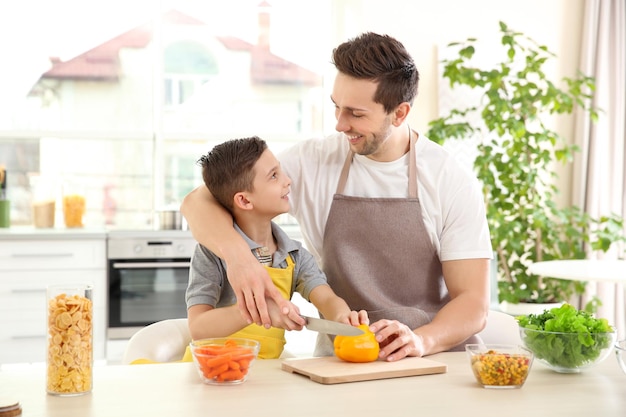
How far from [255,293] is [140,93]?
405cm

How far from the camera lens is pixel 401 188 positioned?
240 centimetres

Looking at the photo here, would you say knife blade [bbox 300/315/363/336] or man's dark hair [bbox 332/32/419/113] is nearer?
knife blade [bbox 300/315/363/336]

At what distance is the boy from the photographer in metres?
2.07

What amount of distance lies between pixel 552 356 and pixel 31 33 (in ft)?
15.2

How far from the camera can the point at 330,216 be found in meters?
2.40

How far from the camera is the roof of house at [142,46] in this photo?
217 inches

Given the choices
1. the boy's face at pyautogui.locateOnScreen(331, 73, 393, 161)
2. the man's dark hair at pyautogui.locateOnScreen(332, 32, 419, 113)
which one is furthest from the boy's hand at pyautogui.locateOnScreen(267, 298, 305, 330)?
the man's dark hair at pyautogui.locateOnScreen(332, 32, 419, 113)

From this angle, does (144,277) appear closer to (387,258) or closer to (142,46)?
(142,46)

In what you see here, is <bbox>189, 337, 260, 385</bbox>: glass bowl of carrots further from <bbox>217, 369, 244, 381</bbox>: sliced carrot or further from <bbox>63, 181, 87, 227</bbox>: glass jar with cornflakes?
<bbox>63, 181, 87, 227</bbox>: glass jar with cornflakes

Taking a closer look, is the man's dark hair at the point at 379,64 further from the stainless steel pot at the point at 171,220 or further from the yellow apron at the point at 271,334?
the stainless steel pot at the point at 171,220

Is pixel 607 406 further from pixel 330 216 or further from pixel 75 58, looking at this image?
pixel 75 58

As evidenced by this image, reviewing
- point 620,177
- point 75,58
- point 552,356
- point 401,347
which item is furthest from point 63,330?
point 620,177

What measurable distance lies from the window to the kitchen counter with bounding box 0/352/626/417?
3862mm

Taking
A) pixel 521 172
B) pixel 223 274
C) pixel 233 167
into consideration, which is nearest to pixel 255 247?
pixel 223 274
